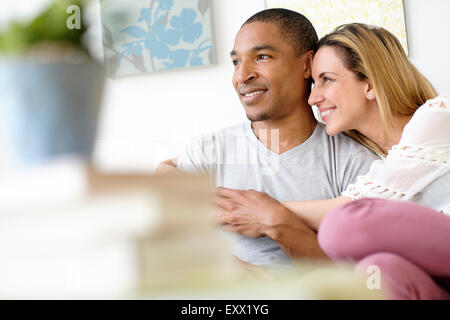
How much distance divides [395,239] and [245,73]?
0.59m

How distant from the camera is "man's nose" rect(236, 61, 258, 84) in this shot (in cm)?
116

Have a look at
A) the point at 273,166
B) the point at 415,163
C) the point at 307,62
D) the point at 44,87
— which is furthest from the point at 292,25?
the point at 44,87

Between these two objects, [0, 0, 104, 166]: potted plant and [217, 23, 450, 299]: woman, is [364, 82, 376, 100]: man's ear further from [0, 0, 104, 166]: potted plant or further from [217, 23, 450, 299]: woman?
[0, 0, 104, 166]: potted plant

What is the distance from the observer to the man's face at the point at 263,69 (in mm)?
1158

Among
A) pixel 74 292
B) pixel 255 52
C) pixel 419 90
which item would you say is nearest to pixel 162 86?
pixel 255 52

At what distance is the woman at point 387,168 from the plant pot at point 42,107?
410 millimetres

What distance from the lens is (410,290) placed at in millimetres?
639

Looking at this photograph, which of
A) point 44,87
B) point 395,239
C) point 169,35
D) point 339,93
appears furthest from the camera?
point 169,35

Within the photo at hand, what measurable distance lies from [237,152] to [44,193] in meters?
0.77

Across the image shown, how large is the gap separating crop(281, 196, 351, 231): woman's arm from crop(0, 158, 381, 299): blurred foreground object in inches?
17.6

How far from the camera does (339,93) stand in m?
1.10

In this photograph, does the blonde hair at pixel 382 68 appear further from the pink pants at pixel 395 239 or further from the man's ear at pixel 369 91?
the pink pants at pixel 395 239

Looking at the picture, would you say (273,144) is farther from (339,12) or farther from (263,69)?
(339,12)
